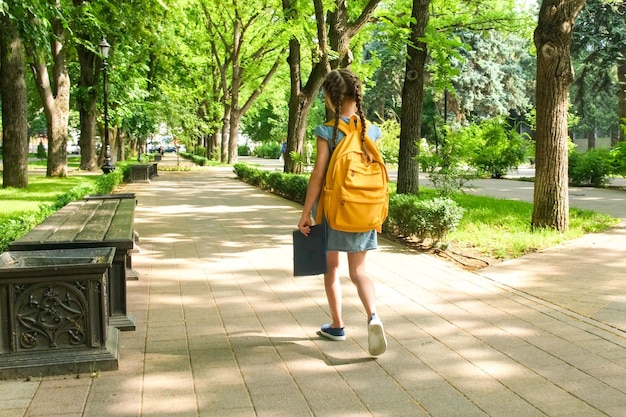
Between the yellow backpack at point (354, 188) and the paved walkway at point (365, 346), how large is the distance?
0.93 metres

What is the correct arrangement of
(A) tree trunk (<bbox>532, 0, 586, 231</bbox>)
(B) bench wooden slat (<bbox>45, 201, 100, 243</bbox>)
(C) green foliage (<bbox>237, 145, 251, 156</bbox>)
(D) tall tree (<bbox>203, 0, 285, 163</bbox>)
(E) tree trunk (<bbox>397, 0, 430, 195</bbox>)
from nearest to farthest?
(B) bench wooden slat (<bbox>45, 201, 100, 243</bbox>) < (A) tree trunk (<bbox>532, 0, 586, 231</bbox>) < (E) tree trunk (<bbox>397, 0, 430, 195</bbox>) < (D) tall tree (<bbox>203, 0, 285, 163</bbox>) < (C) green foliage (<bbox>237, 145, 251, 156</bbox>)

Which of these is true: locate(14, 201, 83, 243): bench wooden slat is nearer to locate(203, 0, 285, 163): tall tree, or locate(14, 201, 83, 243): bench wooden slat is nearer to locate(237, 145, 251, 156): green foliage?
locate(203, 0, 285, 163): tall tree

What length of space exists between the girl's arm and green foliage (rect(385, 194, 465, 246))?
441cm

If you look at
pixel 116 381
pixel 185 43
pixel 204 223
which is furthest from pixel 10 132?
pixel 185 43

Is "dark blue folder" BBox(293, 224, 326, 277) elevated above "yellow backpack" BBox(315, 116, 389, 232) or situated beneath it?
situated beneath

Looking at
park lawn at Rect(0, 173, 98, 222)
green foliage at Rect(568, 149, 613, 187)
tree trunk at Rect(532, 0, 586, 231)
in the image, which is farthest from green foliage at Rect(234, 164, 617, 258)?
→ green foliage at Rect(568, 149, 613, 187)

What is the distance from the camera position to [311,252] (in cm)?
444

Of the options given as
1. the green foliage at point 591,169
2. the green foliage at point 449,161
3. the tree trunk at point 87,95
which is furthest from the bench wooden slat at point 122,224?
the tree trunk at point 87,95

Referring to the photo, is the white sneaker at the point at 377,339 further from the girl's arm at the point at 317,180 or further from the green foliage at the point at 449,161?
the green foliage at the point at 449,161

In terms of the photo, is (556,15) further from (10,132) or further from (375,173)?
(10,132)

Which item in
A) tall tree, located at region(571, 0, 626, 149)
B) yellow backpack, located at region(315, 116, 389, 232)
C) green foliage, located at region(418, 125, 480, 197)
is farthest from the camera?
tall tree, located at region(571, 0, 626, 149)

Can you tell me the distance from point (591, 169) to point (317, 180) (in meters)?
19.1

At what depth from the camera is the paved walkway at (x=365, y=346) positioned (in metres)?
3.52

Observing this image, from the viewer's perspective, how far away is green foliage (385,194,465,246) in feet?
27.7
